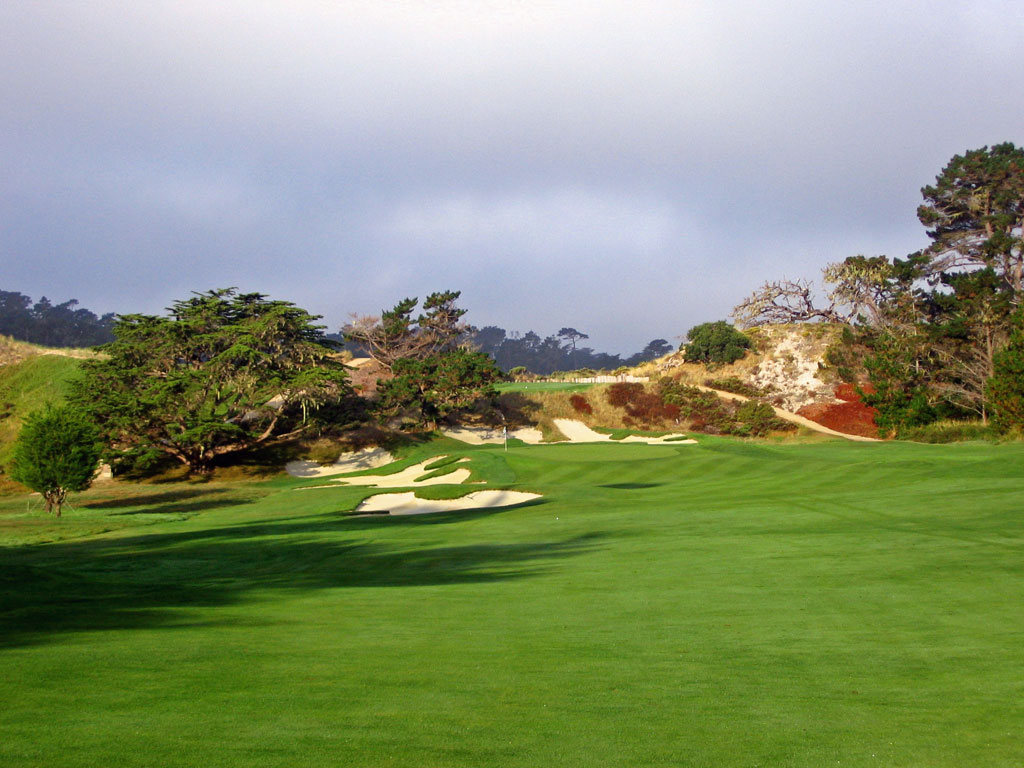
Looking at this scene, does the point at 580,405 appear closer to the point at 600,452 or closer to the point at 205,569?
the point at 600,452

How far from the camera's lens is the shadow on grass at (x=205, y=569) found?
30.4 feet

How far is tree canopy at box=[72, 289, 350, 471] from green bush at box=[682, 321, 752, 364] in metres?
34.0

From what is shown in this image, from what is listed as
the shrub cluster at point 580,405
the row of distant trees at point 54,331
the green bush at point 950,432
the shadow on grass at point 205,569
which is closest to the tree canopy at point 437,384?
the shrub cluster at point 580,405

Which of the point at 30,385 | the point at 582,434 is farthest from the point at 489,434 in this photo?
the point at 30,385

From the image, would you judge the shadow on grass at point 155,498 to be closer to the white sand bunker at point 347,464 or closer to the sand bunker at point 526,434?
the white sand bunker at point 347,464

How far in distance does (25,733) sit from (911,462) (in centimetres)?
2719

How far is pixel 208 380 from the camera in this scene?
139 feet

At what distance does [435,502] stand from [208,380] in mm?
19475

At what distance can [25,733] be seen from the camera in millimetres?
4746

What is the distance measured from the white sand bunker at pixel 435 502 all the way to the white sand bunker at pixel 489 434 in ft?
83.0

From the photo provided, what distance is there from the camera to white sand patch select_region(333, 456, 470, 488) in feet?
112

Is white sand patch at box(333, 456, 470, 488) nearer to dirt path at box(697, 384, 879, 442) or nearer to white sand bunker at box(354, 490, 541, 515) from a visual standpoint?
white sand bunker at box(354, 490, 541, 515)

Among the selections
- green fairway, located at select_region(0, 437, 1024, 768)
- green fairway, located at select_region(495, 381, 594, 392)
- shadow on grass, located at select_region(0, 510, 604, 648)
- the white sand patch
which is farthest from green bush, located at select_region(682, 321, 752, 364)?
shadow on grass, located at select_region(0, 510, 604, 648)

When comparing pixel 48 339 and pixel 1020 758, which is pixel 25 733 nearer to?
pixel 1020 758
